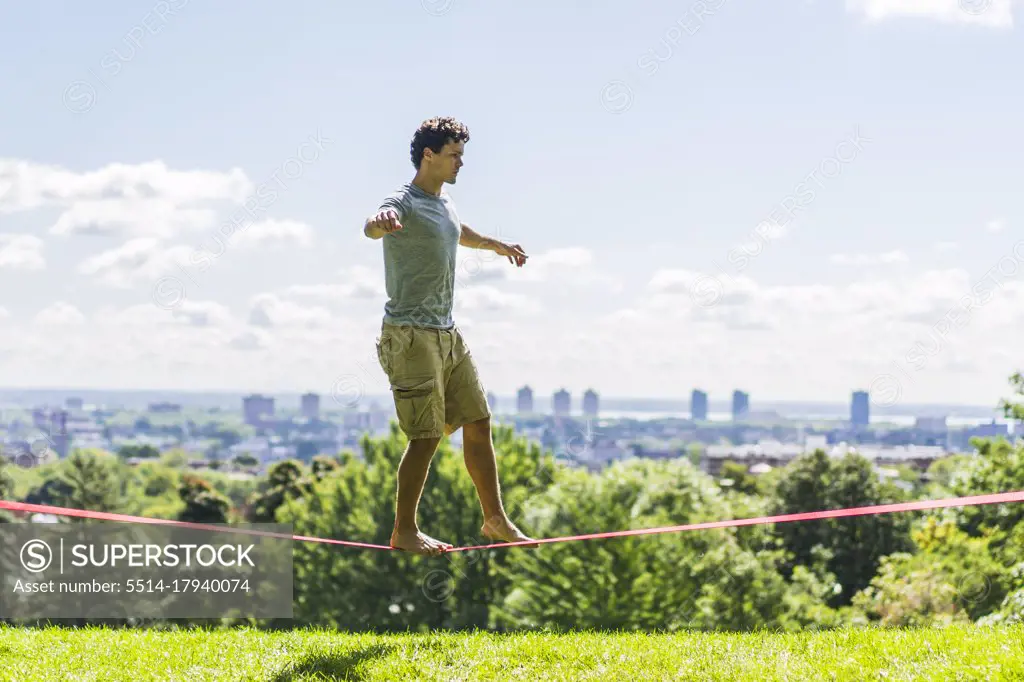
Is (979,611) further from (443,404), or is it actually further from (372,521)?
(443,404)

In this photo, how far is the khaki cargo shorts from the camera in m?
6.25

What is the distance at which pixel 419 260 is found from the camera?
6.18m

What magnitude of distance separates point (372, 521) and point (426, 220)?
33172 mm

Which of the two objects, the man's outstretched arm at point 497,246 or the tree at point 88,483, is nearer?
the man's outstretched arm at point 497,246

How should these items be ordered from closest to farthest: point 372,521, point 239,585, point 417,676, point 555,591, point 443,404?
point 417,676 → point 443,404 → point 555,591 → point 372,521 → point 239,585

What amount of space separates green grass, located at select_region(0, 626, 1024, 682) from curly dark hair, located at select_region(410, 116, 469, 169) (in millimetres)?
2866

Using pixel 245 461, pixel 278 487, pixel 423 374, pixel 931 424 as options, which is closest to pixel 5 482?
A: pixel 278 487

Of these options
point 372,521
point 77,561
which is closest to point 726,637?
point 372,521

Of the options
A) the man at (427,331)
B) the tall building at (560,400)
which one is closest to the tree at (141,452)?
the tall building at (560,400)

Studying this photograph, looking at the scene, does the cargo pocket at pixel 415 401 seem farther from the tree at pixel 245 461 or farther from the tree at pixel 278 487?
the tree at pixel 245 461

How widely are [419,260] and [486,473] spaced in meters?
1.43

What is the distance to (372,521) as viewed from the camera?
3828cm

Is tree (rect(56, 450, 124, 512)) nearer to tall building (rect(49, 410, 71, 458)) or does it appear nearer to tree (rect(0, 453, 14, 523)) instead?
tree (rect(0, 453, 14, 523))

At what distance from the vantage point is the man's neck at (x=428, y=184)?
636 cm
